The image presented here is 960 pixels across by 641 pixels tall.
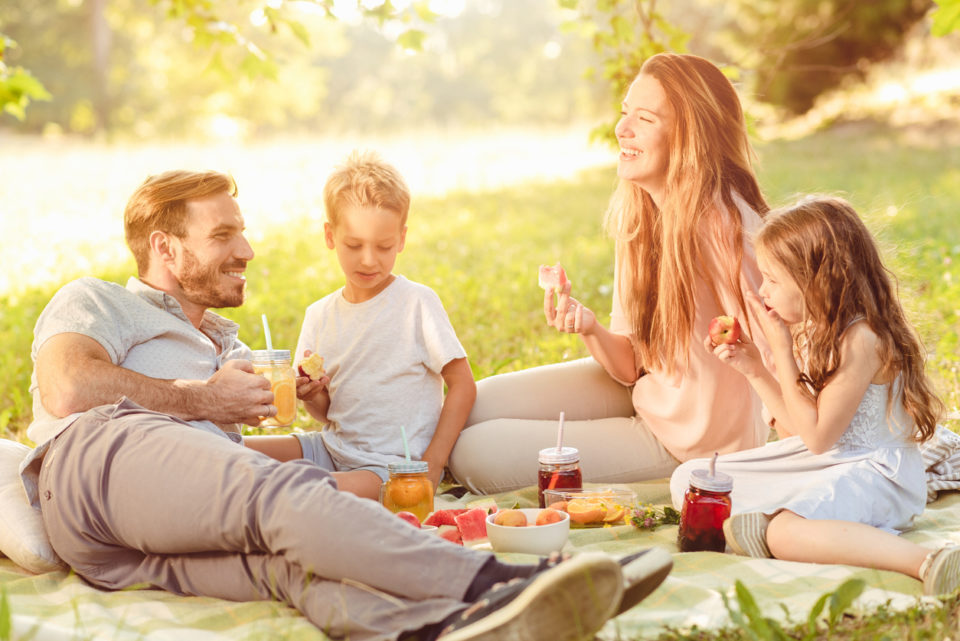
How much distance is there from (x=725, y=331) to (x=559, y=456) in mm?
741

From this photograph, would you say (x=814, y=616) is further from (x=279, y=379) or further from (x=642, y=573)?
(x=279, y=379)

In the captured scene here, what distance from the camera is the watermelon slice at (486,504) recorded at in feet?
11.5

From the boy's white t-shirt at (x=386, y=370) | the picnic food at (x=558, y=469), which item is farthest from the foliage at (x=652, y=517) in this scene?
the boy's white t-shirt at (x=386, y=370)

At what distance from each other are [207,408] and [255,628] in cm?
96

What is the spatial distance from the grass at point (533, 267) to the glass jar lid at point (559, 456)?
112 centimetres

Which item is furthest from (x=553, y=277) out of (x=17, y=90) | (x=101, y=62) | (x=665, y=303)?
(x=101, y=62)

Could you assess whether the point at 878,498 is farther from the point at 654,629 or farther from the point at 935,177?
the point at 935,177

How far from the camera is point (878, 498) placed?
319 centimetres

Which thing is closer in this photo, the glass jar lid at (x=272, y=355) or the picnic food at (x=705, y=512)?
the picnic food at (x=705, y=512)

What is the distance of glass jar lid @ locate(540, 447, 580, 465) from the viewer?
11.7ft

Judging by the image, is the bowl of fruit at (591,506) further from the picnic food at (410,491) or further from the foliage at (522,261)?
the foliage at (522,261)

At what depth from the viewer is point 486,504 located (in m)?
3.73

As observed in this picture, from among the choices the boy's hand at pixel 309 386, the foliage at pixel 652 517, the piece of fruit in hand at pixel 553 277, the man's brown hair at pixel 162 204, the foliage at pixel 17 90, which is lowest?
the foliage at pixel 652 517

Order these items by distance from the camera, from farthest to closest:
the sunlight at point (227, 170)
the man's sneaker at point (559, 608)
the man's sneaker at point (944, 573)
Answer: the sunlight at point (227, 170)
the man's sneaker at point (944, 573)
the man's sneaker at point (559, 608)
